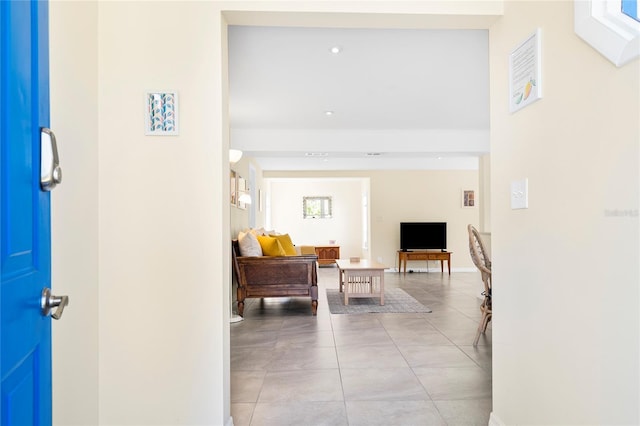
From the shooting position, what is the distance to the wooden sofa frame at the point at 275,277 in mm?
4598

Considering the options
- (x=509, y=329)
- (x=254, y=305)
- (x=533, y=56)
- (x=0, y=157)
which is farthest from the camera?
(x=254, y=305)

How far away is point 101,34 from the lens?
1.80 metres

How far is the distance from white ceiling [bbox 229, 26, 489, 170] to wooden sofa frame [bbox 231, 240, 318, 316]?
1812mm

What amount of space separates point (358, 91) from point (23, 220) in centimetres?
347

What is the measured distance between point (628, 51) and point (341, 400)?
211cm

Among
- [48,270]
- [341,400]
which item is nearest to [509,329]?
[341,400]

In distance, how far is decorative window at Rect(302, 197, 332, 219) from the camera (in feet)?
35.1

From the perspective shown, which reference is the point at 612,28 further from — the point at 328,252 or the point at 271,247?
the point at 328,252

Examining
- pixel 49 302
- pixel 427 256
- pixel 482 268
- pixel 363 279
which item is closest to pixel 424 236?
pixel 427 256

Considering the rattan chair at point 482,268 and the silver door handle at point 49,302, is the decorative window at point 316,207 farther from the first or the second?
the silver door handle at point 49,302

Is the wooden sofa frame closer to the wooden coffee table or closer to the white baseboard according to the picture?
the wooden coffee table

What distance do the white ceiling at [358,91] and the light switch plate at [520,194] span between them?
1.55m

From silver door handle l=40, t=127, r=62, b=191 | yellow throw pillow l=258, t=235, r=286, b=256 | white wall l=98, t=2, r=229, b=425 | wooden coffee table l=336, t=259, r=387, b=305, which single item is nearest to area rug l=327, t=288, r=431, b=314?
wooden coffee table l=336, t=259, r=387, b=305

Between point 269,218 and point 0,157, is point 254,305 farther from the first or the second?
point 269,218
